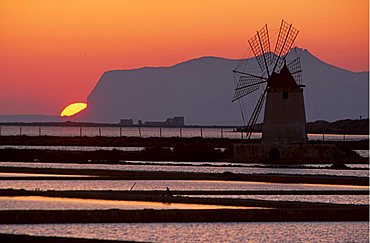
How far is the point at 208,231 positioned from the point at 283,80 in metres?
29.8

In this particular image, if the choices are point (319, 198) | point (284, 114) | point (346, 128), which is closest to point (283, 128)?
point (284, 114)

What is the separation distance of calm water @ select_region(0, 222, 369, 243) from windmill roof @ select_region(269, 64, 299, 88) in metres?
27.7

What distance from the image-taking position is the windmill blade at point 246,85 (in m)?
53.4

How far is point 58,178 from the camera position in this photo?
31.0 meters

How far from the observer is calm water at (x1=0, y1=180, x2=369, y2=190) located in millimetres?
27688

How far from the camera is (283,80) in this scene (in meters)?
47.2

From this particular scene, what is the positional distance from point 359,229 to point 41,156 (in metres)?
32.9

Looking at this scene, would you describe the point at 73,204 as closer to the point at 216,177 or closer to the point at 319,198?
the point at 319,198

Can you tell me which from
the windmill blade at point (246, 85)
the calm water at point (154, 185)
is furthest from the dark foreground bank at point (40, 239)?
the windmill blade at point (246, 85)

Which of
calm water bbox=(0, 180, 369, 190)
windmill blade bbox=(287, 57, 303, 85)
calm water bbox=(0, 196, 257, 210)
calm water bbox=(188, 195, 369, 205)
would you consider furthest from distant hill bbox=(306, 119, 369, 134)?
calm water bbox=(0, 196, 257, 210)

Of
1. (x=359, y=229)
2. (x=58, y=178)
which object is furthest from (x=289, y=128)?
(x=359, y=229)

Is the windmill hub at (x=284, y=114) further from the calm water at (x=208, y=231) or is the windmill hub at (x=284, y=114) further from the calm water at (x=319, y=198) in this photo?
the calm water at (x=208, y=231)

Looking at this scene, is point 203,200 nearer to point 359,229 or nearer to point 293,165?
point 359,229

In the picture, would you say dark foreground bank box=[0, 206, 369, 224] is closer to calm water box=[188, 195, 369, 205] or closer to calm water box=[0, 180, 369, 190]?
calm water box=[188, 195, 369, 205]
